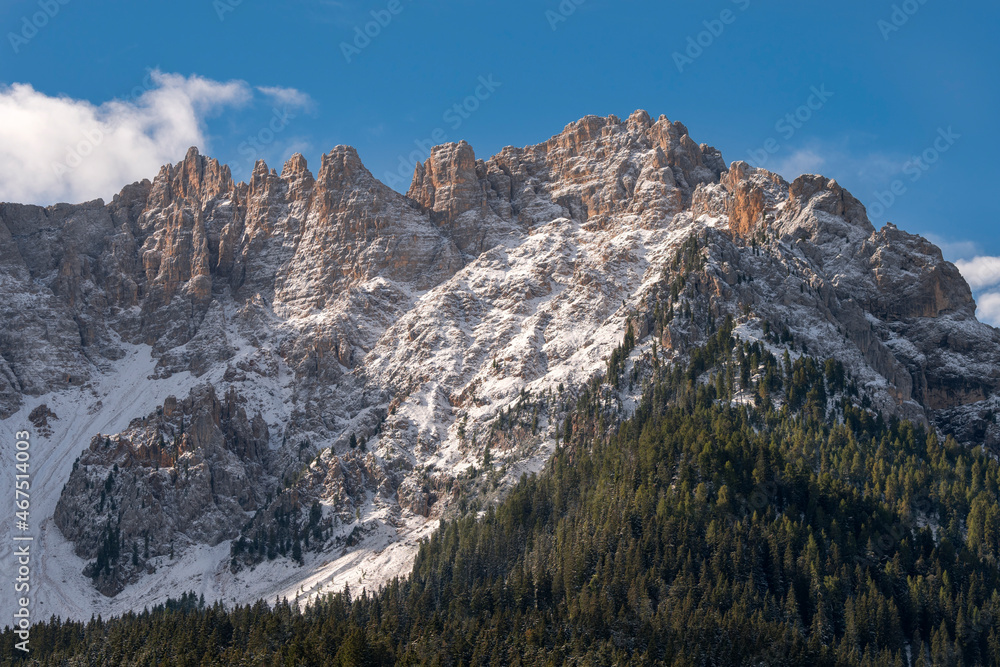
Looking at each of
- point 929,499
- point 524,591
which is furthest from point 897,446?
point 524,591

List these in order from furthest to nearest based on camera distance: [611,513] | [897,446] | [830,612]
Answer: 1. [897,446]
2. [611,513]
3. [830,612]

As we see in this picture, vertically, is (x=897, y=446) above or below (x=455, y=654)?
above

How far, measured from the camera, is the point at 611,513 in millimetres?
170750

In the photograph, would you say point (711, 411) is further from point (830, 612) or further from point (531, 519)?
point (830, 612)

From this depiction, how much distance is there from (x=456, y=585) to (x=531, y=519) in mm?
19776

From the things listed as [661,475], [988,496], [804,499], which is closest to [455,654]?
[661,475]

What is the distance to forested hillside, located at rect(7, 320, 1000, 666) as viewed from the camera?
456ft

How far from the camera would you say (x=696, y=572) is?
157 meters

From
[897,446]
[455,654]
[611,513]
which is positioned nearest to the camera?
[455,654]

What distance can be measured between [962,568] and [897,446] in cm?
3018

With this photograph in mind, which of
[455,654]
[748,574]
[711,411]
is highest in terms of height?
[711,411]

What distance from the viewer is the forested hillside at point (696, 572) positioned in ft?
456

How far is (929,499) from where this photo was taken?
579 ft

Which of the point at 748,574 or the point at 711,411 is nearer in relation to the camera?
the point at 748,574
